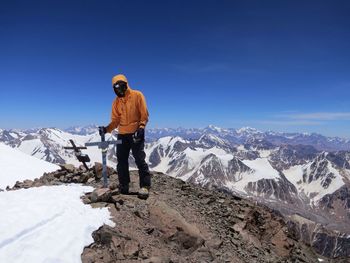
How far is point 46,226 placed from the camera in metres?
10.8

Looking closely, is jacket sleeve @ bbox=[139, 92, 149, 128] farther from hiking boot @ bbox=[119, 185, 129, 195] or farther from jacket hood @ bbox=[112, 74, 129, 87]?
hiking boot @ bbox=[119, 185, 129, 195]

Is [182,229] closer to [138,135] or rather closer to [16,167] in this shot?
[138,135]

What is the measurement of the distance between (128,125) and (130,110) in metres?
0.63

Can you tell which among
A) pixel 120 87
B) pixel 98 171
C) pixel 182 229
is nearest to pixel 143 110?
pixel 120 87

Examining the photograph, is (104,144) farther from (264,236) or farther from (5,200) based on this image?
(264,236)

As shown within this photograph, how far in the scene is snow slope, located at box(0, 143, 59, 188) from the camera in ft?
97.9

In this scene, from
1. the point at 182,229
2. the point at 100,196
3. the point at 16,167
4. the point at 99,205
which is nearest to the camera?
the point at 182,229

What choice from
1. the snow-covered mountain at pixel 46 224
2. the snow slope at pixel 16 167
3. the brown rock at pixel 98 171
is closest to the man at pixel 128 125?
the snow-covered mountain at pixel 46 224

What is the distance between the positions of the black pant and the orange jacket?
0.42 m

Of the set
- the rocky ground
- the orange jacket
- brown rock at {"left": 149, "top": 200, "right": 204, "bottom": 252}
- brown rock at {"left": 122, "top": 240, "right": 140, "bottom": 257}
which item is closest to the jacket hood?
the orange jacket

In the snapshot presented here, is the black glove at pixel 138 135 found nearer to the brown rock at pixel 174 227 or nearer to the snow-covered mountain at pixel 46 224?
the brown rock at pixel 174 227

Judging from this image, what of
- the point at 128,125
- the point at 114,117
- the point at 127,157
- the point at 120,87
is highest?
the point at 120,87

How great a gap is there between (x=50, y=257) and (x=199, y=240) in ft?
16.8

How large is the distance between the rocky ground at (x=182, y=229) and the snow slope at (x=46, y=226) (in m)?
0.40
